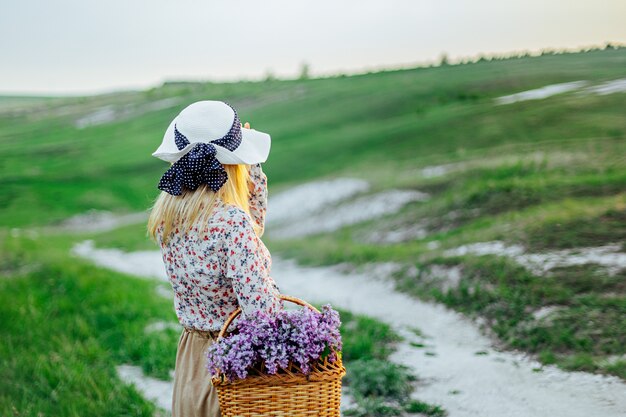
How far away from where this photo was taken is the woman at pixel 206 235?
10.3ft

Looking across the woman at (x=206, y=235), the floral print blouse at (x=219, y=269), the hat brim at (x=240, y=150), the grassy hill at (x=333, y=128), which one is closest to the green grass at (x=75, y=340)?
the woman at (x=206, y=235)

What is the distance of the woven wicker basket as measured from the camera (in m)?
3.02

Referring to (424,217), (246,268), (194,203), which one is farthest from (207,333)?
(424,217)

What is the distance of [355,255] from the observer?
13.5 meters

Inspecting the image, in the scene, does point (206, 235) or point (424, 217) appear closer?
point (206, 235)

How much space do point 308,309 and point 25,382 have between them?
187 inches

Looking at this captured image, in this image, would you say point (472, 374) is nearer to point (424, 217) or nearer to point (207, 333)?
point (207, 333)

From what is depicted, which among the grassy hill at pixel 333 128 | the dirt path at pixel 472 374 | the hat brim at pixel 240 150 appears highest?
the hat brim at pixel 240 150

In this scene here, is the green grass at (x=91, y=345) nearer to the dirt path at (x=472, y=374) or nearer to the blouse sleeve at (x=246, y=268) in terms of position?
the dirt path at (x=472, y=374)

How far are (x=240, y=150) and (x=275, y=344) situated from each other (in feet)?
3.28

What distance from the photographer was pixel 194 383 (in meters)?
3.47

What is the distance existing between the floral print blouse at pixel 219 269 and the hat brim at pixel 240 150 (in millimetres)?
255

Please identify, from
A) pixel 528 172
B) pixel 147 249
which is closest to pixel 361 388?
pixel 528 172

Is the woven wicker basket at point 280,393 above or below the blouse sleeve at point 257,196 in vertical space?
below
